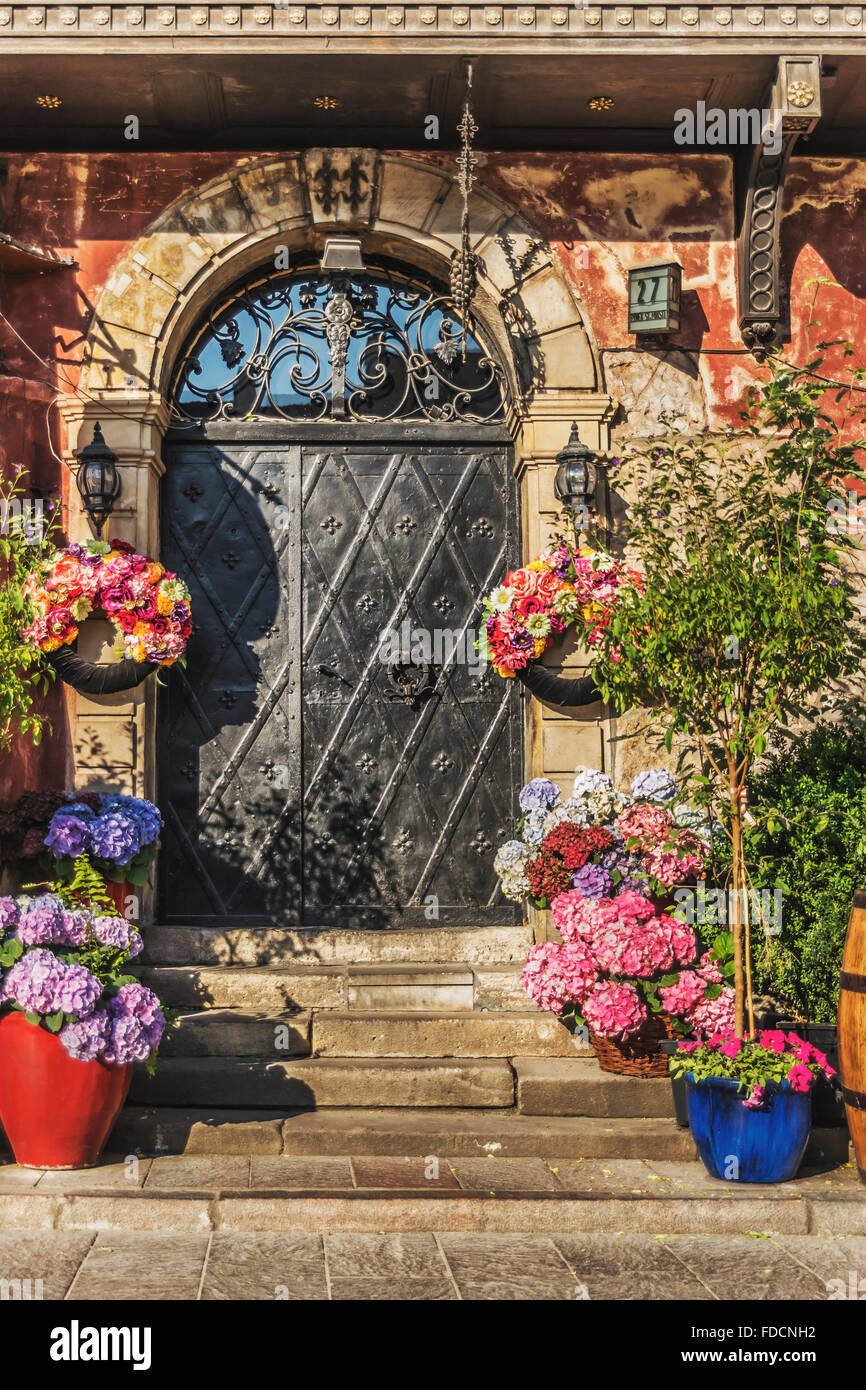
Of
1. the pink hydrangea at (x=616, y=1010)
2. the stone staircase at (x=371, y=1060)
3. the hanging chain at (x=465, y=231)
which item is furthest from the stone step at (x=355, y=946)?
the hanging chain at (x=465, y=231)

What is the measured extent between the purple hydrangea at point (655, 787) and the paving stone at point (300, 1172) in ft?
7.32

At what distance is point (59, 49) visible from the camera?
6523 millimetres

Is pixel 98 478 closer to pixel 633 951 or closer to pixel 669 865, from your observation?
pixel 669 865

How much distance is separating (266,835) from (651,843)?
2.18m

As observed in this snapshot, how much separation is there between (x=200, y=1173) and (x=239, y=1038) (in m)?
1.07

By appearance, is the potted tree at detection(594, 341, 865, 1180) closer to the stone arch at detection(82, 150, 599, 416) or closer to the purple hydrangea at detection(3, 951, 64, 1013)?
the stone arch at detection(82, 150, 599, 416)

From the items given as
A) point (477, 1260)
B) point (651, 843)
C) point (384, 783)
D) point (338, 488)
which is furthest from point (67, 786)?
point (477, 1260)

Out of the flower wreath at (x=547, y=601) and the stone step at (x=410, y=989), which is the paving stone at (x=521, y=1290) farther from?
the flower wreath at (x=547, y=601)

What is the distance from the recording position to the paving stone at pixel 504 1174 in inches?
203

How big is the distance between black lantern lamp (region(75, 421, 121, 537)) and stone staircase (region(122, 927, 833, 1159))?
7.01ft

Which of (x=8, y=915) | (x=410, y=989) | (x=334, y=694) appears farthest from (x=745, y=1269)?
(x=334, y=694)

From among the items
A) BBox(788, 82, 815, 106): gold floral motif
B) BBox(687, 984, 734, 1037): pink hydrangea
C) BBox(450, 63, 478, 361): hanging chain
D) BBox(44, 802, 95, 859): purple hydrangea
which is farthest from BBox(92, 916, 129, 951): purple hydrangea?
BBox(788, 82, 815, 106): gold floral motif

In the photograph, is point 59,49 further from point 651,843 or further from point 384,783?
point 651,843

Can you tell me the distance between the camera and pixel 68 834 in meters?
6.04
